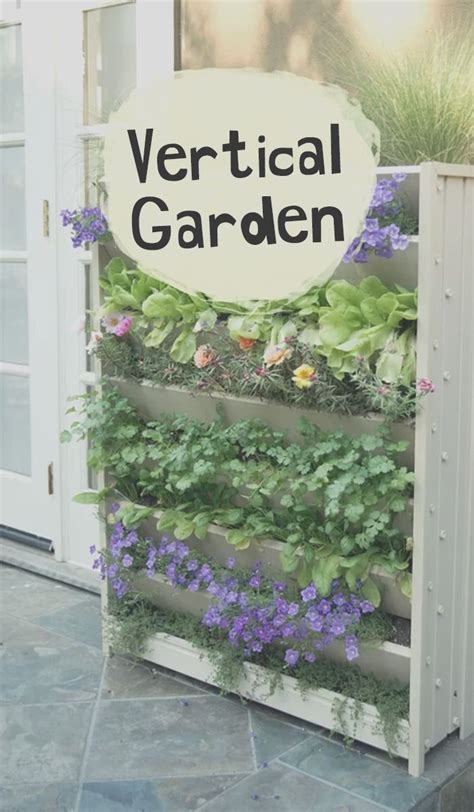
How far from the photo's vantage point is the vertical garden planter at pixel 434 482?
2.27 m

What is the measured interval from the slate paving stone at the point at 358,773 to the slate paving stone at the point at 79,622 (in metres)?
0.89

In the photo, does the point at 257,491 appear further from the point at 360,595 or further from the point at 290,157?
the point at 290,157

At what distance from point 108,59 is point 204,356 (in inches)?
55.1

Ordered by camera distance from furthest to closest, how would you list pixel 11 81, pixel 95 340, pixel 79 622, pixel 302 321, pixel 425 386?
1. pixel 11 81
2. pixel 79 622
3. pixel 95 340
4. pixel 302 321
5. pixel 425 386

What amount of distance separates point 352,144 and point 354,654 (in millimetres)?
1207

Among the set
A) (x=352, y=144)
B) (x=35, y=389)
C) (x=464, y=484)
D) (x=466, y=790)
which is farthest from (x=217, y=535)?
(x=35, y=389)

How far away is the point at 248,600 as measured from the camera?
2.63m

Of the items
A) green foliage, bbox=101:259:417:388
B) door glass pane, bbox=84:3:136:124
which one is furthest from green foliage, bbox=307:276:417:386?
door glass pane, bbox=84:3:136:124

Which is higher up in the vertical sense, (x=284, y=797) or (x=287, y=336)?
(x=287, y=336)

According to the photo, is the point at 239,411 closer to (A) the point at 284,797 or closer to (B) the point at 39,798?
→ (A) the point at 284,797

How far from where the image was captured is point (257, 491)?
8.49ft

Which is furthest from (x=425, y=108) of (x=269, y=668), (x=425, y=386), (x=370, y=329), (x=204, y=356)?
(x=269, y=668)

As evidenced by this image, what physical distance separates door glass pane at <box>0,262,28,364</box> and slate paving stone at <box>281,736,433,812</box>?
78.9 inches

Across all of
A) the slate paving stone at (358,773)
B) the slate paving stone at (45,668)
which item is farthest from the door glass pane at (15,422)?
the slate paving stone at (358,773)
